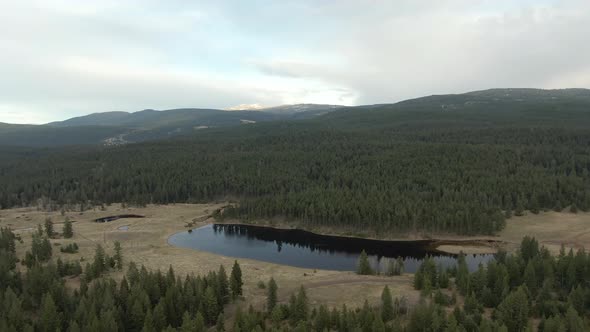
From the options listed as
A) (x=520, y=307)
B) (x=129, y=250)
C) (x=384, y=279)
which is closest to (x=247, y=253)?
(x=129, y=250)

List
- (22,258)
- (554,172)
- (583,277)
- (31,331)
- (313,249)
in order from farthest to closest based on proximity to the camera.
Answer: (554,172)
(313,249)
(22,258)
(583,277)
(31,331)

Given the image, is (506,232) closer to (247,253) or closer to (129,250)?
(247,253)

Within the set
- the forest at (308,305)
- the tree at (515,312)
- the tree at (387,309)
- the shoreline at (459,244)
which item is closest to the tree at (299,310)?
the forest at (308,305)

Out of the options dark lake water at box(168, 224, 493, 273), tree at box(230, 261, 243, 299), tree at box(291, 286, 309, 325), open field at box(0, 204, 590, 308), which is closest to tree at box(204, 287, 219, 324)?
tree at box(230, 261, 243, 299)

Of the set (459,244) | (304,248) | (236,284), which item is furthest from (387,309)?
(459,244)

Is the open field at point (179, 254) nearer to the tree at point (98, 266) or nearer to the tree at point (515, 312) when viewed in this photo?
the tree at point (98, 266)

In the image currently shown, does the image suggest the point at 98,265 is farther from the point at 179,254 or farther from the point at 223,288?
the point at 223,288

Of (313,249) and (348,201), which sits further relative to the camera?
(348,201)
